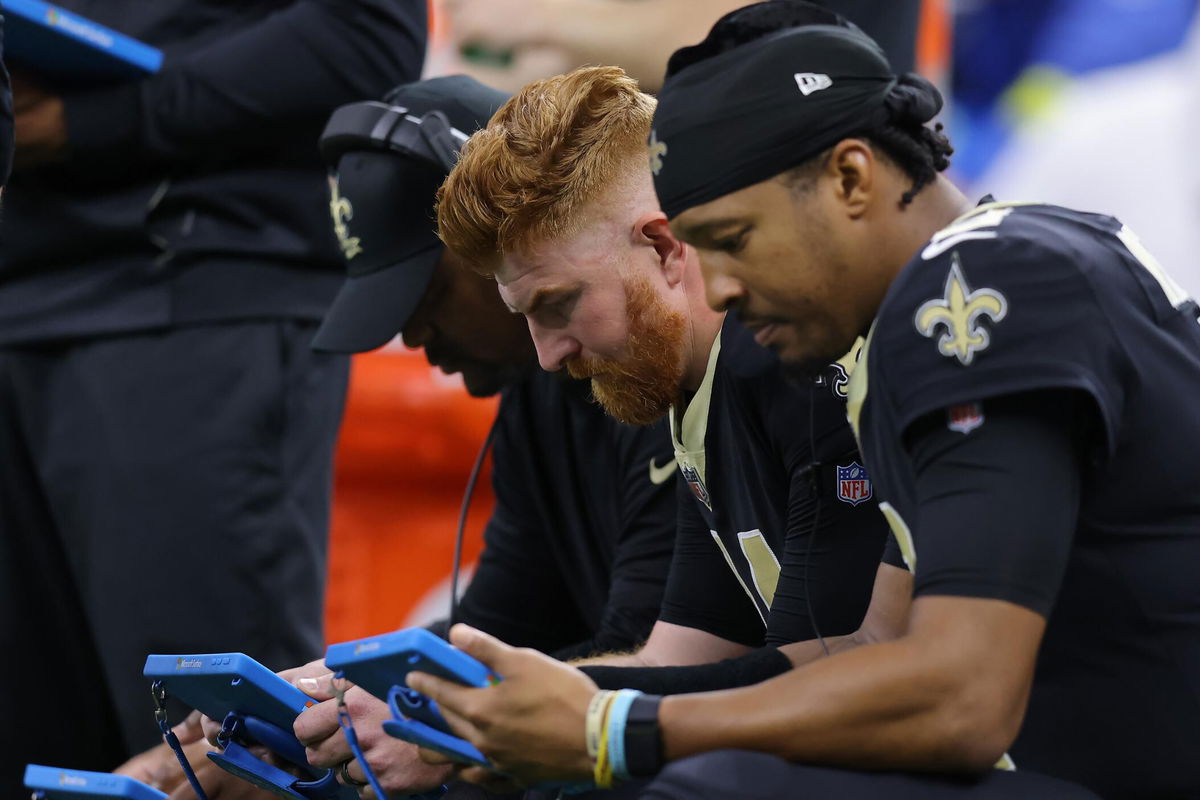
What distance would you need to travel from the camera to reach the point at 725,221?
66.3 inches

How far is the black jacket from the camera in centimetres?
283

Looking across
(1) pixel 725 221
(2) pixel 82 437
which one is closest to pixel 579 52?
(2) pixel 82 437

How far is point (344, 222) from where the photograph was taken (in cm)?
275

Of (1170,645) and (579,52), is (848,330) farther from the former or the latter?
(579,52)

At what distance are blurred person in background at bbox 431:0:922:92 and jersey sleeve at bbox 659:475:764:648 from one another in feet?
2.68

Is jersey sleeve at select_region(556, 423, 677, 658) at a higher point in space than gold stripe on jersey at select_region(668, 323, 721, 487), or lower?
lower

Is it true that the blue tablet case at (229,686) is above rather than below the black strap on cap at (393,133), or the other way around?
below

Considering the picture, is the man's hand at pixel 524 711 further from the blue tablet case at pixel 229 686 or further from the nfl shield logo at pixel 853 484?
the nfl shield logo at pixel 853 484

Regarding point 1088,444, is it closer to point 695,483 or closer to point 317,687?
point 695,483

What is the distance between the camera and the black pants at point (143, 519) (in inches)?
108

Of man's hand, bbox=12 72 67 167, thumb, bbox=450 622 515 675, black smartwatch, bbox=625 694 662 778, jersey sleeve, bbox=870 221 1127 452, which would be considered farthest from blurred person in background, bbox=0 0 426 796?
jersey sleeve, bbox=870 221 1127 452

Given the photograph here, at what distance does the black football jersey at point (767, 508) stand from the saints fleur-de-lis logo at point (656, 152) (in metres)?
0.26

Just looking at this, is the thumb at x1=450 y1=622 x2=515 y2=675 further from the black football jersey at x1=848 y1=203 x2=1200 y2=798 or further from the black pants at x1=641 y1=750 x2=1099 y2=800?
the black football jersey at x1=848 y1=203 x2=1200 y2=798

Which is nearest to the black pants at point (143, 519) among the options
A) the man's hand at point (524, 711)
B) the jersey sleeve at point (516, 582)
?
the jersey sleeve at point (516, 582)
